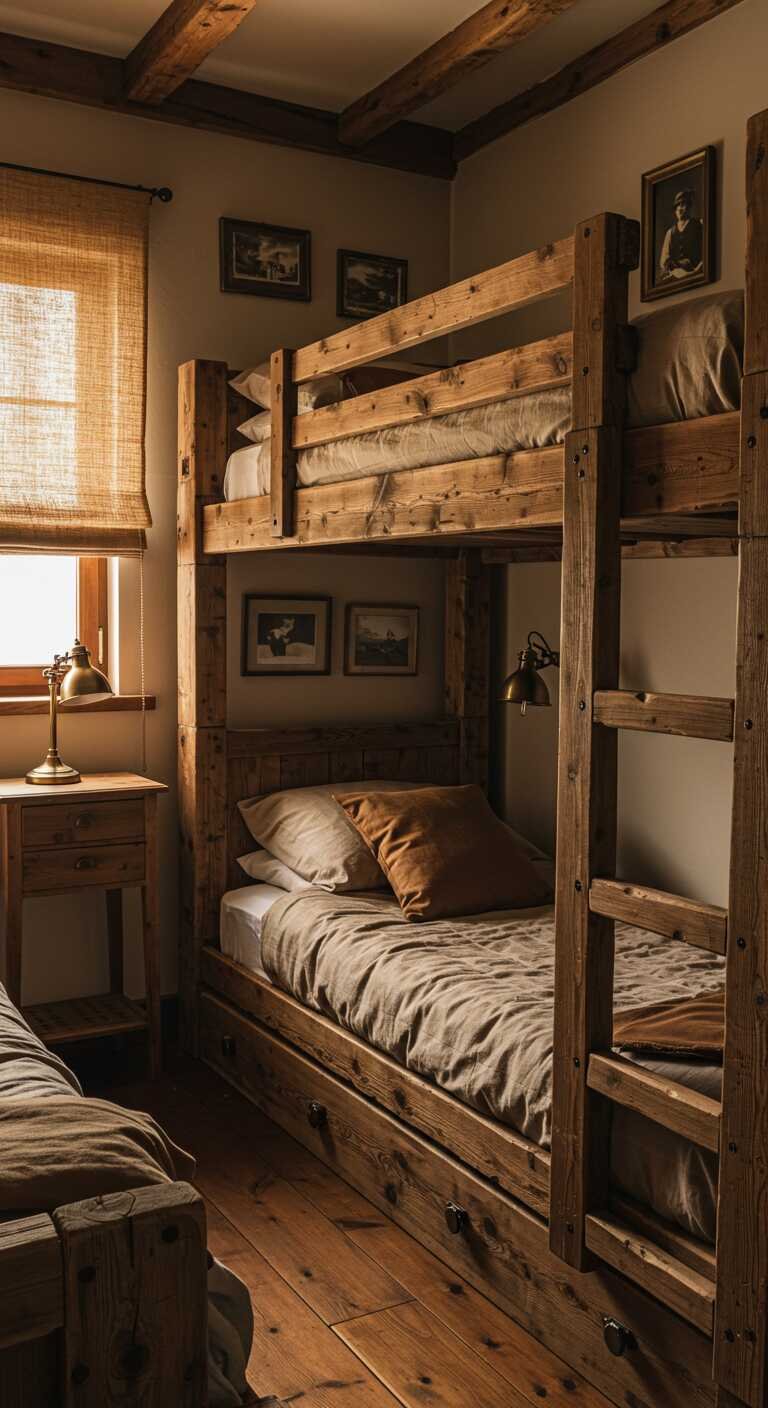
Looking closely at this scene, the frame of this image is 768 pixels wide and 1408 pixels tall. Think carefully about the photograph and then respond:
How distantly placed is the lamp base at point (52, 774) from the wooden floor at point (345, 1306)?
99cm

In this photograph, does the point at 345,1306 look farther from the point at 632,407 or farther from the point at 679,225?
the point at 679,225

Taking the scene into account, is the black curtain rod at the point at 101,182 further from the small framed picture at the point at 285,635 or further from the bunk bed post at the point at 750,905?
the bunk bed post at the point at 750,905

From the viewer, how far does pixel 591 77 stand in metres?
3.47

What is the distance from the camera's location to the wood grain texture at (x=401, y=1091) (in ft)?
7.20

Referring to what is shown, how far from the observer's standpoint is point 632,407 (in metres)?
1.94

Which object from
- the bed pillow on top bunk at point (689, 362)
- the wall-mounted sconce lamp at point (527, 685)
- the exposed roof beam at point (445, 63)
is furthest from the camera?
the wall-mounted sconce lamp at point (527, 685)

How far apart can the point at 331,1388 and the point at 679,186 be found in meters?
2.87

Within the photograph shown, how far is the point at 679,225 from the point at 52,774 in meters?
2.22

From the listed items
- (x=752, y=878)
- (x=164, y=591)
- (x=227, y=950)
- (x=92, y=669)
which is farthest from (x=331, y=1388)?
(x=164, y=591)

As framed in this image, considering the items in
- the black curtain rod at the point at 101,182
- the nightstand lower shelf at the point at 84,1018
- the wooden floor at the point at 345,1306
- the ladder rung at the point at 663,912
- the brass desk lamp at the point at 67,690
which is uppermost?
the black curtain rod at the point at 101,182

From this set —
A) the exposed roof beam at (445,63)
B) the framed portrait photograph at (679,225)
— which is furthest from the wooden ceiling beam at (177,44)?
the framed portrait photograph at (679,225)

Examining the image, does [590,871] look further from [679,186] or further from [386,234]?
[386,234]

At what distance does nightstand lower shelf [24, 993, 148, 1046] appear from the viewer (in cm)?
328

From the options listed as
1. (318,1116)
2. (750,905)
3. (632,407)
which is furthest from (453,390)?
(318,1116)
